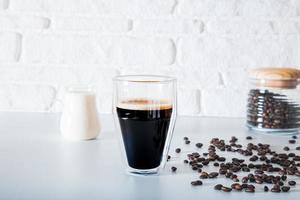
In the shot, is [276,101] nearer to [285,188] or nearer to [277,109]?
[277,109]

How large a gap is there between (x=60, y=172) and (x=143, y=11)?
2.35 ft

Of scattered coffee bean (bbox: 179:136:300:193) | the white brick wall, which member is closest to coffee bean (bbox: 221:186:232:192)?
scattered coffee bean (bbox: 179:136:300:193)

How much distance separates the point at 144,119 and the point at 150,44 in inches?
25.4

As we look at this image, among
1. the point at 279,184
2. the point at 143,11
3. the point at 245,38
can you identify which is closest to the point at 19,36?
the point at 143,11

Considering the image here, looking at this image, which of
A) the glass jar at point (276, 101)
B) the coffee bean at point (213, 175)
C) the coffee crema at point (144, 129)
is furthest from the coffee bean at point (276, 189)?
the glass jar at point (276, 101)

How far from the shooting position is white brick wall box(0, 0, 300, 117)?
1473 mm

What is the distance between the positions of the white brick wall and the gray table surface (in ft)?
0.61

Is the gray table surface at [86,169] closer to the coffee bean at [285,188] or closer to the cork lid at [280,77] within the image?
the coffee bean at [285,188]

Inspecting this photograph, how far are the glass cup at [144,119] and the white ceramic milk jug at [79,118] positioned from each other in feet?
0.84

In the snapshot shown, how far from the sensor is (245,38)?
1479 mm

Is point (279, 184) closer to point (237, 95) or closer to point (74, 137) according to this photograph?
point (74, 137)

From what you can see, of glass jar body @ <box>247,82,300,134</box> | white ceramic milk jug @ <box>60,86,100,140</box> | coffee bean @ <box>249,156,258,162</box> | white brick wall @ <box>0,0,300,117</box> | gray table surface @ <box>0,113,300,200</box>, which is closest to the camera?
gray table surface @ <box>0,113,300,200</box>

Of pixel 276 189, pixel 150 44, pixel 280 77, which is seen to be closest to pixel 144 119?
pixel 276 189

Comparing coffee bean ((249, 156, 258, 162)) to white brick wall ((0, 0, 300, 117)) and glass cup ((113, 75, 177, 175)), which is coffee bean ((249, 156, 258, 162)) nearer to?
glass cup ((113, 75, 177, 175))
